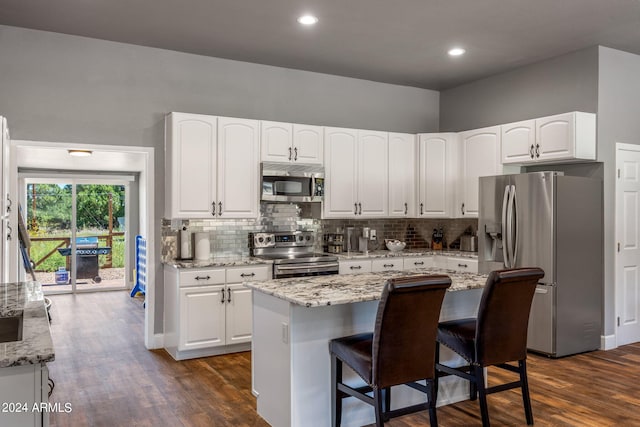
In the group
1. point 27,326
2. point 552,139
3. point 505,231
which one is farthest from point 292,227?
point 27,326

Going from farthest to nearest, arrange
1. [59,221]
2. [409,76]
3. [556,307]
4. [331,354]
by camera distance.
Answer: [59,221]
[409,76]
[556,307]
[331,354]

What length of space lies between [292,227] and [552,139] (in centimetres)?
285

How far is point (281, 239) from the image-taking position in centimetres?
573

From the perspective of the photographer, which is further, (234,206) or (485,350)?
Answer: (234,206)

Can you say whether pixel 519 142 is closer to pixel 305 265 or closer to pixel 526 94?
pixel 526 94

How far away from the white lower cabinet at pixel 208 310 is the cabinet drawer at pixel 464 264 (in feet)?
7.00

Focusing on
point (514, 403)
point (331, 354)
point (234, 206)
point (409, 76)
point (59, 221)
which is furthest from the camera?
point (59, 221)

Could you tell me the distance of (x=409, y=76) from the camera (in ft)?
20.2

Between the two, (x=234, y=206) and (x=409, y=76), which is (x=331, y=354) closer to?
(x=234, y=206)

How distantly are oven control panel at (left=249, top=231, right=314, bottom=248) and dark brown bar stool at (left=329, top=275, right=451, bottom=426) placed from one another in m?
2.84

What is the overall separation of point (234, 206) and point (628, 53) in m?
4.25

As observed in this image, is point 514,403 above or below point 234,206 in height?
below

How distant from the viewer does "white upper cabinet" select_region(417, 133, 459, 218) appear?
6180 mm

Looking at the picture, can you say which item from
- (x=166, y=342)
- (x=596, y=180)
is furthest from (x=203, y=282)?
(x=596, y=180)
